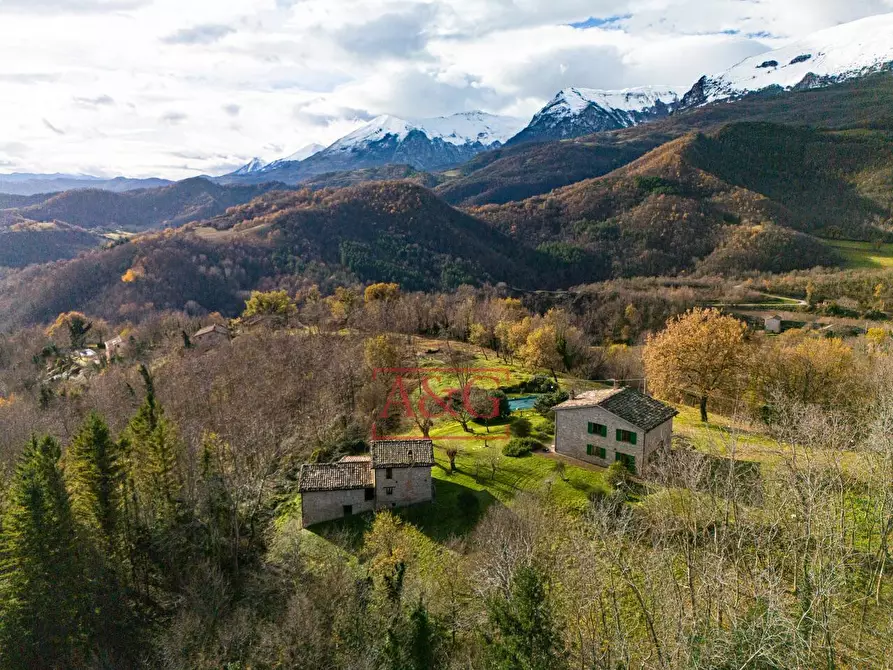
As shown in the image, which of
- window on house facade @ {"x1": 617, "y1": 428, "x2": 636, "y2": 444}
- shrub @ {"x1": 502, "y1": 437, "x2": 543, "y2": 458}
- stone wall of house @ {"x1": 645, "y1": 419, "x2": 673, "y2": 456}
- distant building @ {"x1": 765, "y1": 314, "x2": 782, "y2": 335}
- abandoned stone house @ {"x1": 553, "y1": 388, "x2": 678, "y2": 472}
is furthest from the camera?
distant building @ {"x1": 765, "y1": 314, "x2": 782, "y2": 335}

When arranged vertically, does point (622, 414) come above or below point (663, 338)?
below

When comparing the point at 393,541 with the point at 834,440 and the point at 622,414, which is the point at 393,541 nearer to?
the point at 622,414

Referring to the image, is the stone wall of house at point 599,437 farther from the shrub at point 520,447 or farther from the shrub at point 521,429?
the shrub at point 521,429

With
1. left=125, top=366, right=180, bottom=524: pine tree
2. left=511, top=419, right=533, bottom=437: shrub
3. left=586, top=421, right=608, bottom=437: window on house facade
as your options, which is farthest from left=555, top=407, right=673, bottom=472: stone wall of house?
left=125, top=366, right=180, bottom=524: pine tree

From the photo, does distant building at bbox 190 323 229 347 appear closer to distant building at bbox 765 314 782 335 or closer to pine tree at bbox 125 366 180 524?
pine tree at bbox 125 366 180 524

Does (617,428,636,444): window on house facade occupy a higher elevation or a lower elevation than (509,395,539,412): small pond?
higher

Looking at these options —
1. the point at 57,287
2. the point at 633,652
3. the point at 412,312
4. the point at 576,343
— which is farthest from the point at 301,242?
the point at 633,652
